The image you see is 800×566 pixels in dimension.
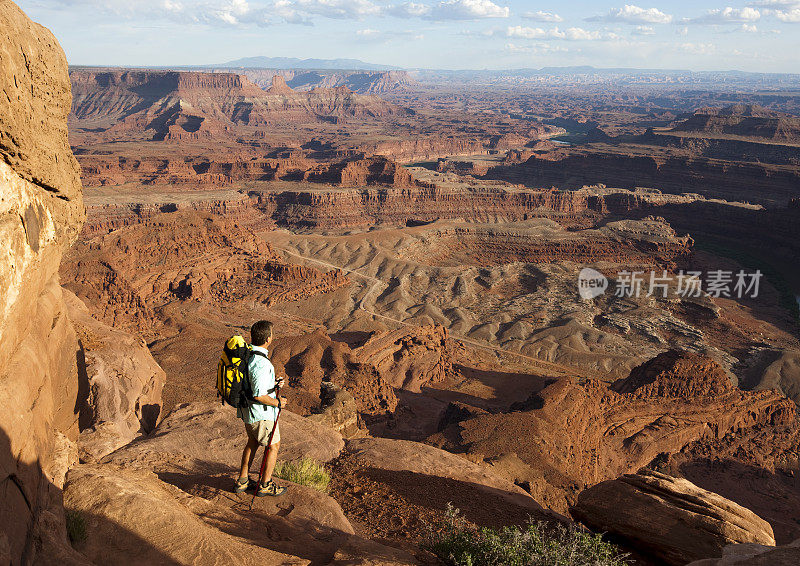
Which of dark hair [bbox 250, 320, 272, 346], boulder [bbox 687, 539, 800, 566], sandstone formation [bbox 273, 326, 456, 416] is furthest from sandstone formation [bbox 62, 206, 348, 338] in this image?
boulder [bbox 687, 539, 800, 566]

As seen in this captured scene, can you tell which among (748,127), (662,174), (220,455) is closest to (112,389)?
(220,455)

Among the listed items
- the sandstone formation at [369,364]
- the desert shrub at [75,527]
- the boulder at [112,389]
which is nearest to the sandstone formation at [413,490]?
the desert shrub at [75,527]

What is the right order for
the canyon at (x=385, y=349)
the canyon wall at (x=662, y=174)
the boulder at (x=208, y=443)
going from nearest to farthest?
1. the canyon at (x=385, y=349)
2. the boulder at (x=208, y=443)
3. the canyon wall at (x=662, y=174)

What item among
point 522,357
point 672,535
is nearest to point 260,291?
point 522,357

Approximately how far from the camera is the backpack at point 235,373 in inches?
283

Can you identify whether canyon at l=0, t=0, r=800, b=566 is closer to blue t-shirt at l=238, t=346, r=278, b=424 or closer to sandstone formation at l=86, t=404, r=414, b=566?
sandstone formation at l=86, t=404, r=414, b=566

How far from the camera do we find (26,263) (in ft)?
20.6

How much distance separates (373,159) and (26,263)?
302ft

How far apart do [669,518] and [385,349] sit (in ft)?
91.0

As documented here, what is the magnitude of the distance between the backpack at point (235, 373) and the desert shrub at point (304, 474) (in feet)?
9.14

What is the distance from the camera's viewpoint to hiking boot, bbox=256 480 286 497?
25.4 feet

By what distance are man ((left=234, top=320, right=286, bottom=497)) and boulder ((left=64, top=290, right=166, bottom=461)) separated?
9.72 feet

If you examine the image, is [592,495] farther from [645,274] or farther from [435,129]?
[435,129]

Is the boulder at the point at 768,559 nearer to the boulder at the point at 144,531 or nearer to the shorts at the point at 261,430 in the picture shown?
the boulder at the point at 144,531
